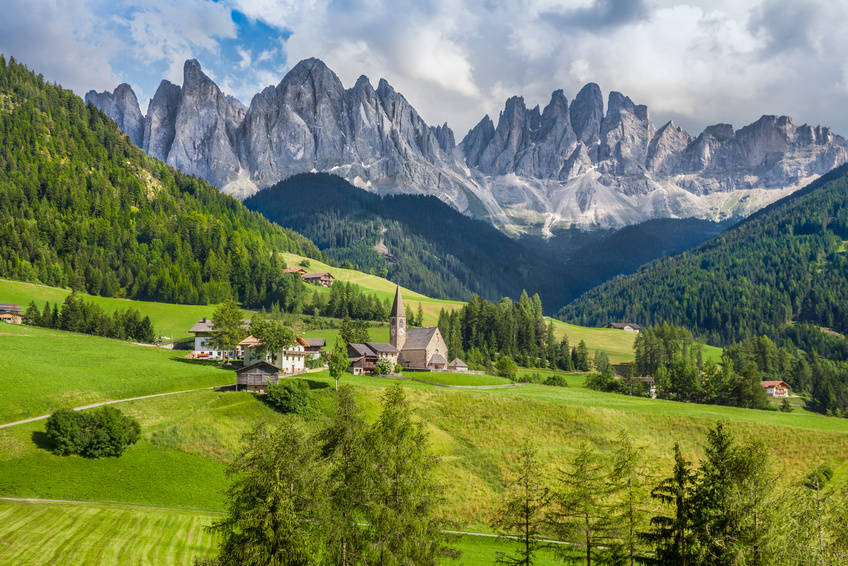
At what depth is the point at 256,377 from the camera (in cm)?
6888

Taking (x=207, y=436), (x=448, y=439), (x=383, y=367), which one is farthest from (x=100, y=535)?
(x=383, y=367)

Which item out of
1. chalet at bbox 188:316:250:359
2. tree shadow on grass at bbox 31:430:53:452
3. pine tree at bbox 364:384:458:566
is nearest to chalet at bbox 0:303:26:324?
chalet at bbox 188:316:250:359

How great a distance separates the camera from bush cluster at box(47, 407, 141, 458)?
147 ft

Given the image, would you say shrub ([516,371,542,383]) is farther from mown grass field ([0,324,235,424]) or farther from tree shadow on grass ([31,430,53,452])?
tree shadow on grass ([31,430,53,452])

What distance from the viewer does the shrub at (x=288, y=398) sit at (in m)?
64.9

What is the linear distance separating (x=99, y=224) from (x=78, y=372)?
117 meters

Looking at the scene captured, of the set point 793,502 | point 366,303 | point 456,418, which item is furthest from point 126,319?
point 793,502

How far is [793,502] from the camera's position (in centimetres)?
2158

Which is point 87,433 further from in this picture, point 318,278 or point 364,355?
point 318,278

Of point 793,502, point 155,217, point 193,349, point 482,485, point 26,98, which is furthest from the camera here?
point 26,98

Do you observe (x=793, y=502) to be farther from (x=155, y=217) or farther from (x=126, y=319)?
(x=155, y=217)

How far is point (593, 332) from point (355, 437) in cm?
18331

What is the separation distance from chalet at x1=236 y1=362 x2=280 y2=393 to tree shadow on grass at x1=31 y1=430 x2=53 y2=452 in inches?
956

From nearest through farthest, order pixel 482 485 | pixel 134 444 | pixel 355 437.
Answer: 1. pixel 355 437
2. pixel 134 444
3. pixel 482 485
